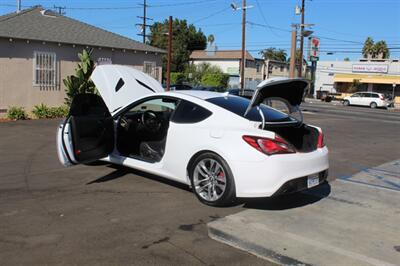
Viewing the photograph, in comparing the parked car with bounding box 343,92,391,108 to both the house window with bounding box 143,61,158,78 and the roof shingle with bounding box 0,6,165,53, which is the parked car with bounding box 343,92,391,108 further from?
the roof shingle with bounding box 0,6,165,53

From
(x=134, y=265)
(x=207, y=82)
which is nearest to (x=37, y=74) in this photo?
(x=134, y=265)

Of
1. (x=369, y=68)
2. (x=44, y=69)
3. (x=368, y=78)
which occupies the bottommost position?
(x=44, y=69)

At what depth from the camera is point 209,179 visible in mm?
5625

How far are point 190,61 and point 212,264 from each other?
65934 millimetres

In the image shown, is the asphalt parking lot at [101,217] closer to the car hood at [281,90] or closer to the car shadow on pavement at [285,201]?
the car shadow on pavement at [285,201]

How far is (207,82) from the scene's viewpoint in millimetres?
53500

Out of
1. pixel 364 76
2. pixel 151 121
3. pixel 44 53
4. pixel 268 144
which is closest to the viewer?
pixel 268 144

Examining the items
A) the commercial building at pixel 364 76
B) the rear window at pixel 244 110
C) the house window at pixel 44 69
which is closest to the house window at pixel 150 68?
the house window at pixel 44 69

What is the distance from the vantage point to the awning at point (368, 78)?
5419 centimetres

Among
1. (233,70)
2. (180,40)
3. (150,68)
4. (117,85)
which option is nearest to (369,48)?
(233,70)

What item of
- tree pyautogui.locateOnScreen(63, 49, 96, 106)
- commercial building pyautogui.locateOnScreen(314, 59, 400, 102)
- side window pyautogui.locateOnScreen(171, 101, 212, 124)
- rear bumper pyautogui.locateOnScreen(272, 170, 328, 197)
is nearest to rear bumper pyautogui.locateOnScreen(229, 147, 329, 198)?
rear bumper pyautogui.locateOnScreen(272, 170, 328, 197)

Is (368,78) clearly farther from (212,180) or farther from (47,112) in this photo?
(212,180)

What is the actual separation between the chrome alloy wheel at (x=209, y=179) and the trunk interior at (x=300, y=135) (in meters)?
0.89

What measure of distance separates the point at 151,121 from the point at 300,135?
259 centimetres
